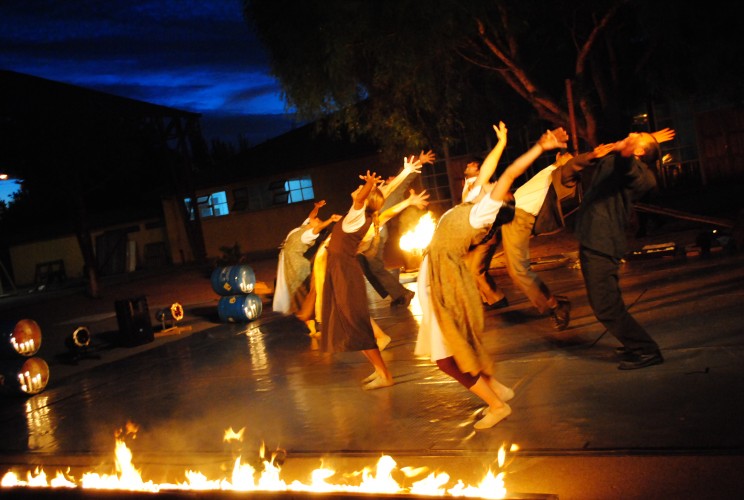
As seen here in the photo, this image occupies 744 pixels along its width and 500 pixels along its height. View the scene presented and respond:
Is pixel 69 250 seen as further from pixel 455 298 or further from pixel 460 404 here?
pixel 455 298

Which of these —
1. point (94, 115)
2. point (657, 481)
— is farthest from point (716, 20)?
point (94, 115)

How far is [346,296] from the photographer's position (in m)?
6.65

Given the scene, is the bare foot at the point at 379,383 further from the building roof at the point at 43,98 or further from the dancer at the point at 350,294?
the building roof at the point at 43,98

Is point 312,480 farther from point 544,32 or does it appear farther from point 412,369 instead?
point 544,32

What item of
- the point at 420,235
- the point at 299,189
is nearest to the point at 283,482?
the point at 420,235

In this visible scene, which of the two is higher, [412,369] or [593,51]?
[593,51]

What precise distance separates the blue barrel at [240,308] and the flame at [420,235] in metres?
3.34

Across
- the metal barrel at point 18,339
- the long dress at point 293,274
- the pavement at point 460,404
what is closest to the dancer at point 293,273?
the long dress at point 293,274

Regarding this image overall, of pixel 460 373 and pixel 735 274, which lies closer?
pixel 460 373

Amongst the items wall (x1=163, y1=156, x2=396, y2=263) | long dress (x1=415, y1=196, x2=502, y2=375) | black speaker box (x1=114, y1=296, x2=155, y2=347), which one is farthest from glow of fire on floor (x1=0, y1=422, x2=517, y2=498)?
wall (x1=163, y1=156, x2=396, y2=263)

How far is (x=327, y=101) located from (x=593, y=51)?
6.12 meters

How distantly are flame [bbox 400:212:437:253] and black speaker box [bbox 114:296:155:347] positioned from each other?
5.18 meters

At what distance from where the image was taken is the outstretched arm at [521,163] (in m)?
4.75

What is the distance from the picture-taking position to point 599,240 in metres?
5.91
